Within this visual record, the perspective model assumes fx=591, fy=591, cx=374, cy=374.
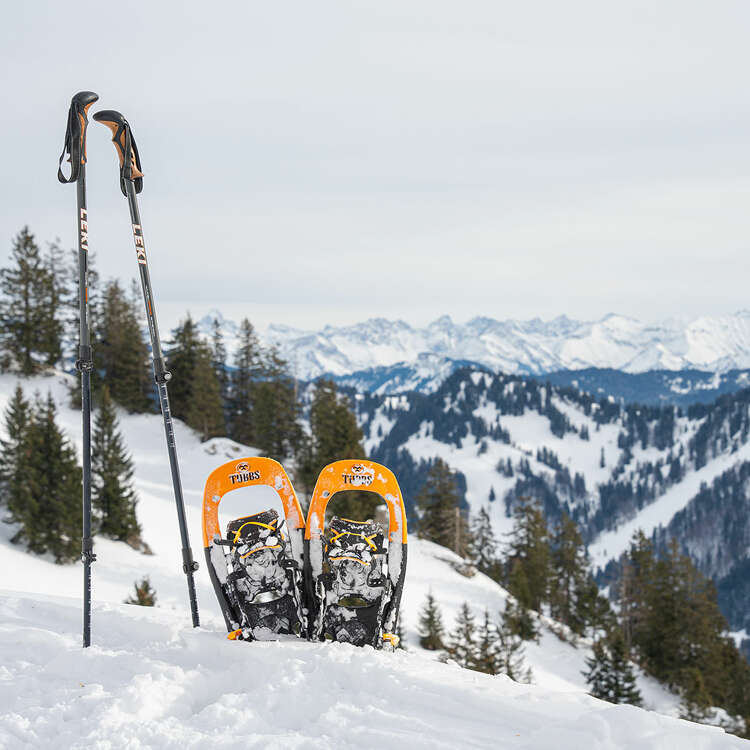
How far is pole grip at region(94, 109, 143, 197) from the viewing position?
22.3 ft

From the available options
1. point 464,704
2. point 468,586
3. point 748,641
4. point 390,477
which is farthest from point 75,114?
point 748,641

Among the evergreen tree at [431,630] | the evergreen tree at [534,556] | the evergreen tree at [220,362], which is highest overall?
the evergreen tree at [220,362]

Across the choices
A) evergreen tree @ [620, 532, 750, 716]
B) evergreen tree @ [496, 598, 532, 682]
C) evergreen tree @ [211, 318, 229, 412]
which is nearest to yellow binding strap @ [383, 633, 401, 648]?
evergreen tree @ [496, 598, 532, 682]

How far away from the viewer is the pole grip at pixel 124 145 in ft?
22.3

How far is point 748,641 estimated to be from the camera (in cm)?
14038

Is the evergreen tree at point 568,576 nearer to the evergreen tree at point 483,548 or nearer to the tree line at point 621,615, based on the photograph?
the tree line at point 621,615

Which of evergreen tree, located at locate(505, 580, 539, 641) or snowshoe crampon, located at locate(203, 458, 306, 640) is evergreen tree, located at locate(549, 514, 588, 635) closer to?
evergreen tree, located at locate(505, 580, 539, 641)

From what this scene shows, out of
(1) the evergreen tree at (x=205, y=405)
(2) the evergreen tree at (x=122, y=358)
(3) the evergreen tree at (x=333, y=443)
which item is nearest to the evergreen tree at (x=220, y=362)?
(1) the evergreen tree at (x=205, y=405)

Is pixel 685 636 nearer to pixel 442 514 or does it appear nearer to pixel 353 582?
pixel 442 514

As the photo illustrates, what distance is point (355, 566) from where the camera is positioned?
22.9 feet

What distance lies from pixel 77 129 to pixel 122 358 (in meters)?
47.5

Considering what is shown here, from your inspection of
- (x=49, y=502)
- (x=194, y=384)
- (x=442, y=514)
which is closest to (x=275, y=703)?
(x=49, y=502)

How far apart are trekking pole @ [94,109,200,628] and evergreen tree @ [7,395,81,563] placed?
72.5 ft

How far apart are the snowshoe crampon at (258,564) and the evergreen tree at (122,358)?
46682 millimetres
